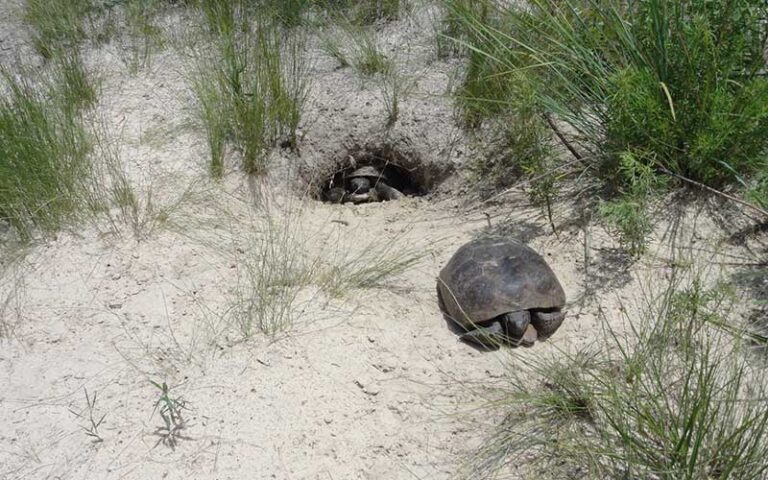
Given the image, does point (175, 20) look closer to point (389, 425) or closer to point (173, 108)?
point (173, 108)


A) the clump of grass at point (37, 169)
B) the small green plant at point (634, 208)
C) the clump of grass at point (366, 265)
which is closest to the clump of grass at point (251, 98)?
the clump of grass at point (37, 169)

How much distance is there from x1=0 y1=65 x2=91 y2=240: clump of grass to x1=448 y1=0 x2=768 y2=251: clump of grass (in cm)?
240

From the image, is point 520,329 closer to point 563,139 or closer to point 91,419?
point 563,139

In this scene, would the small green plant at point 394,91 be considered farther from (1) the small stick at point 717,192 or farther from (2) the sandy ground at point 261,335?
(1) the small stick at point 717,192

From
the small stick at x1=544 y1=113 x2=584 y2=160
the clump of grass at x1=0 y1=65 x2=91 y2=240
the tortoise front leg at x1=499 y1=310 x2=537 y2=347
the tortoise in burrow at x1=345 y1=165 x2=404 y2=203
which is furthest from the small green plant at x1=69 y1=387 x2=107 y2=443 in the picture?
the small stick at x1=544 y1=113 x2=584 y2=160

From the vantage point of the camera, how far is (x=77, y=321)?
3158mm

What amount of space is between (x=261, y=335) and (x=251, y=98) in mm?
1618

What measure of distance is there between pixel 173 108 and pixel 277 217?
118cm

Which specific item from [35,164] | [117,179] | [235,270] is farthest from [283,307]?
[35,164]

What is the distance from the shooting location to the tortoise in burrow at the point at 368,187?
4.44m

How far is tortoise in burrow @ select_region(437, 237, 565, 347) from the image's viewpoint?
304 cm

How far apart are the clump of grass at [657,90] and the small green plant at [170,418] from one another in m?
2.03

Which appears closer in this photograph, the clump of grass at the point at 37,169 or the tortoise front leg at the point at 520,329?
the tortoise front leg at the point at 520,329

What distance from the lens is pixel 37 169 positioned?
3.64m
